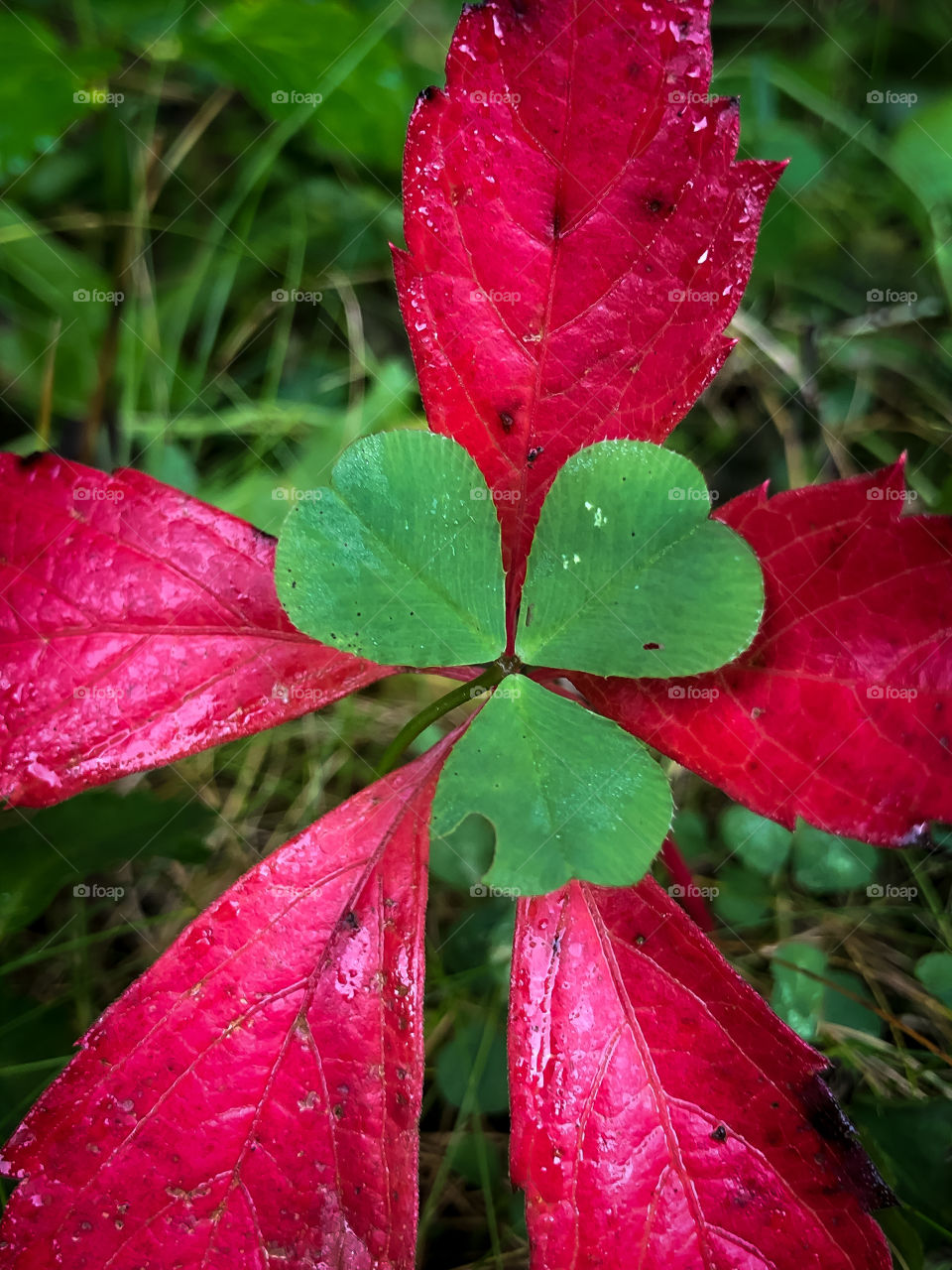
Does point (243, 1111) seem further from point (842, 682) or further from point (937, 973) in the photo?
point (937, 973)

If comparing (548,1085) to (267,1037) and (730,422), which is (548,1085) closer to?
(267,1037)

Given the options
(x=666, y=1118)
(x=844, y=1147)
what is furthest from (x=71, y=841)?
(x=844, y=1147)

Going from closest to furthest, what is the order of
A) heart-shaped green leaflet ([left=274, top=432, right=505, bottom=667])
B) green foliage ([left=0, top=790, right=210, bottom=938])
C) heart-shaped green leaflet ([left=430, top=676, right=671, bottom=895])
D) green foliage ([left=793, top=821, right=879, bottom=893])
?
1. heart-shaped green leaflet ([left=430, top=676, right=671, bottom=895])
2. heart-shaped green leaflet ([left=274, top=432, right=505, bottom=667])
3. green foliage ([left=0, top=790, right=210, bottom=938])
4. green foliage ([left=793, top=821, right=879, bottom=893])

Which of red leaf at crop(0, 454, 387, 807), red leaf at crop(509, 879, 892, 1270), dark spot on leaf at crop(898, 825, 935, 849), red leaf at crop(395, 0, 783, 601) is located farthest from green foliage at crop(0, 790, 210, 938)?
dark spot on leaf at crop(898, 825, 935, 849)

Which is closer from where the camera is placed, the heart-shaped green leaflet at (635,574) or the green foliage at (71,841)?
the heart-shaped green leaflet at (635,574)

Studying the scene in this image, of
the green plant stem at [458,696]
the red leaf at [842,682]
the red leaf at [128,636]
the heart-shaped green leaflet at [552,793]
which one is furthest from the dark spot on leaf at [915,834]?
the red leaf at [128,636]

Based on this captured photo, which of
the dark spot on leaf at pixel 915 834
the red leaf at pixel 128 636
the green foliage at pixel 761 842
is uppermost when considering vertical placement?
the red leaf at pixel 128 636

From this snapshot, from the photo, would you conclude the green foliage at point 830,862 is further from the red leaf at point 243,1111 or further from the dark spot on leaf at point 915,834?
the red leaf at point 243,1111

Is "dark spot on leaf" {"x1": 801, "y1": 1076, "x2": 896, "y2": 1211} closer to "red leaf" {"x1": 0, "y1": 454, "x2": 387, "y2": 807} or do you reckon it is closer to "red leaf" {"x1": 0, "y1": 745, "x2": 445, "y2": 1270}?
"red leaf" {"x1": 0, "y1": 745, "x2": 445, "y2": 1270}
